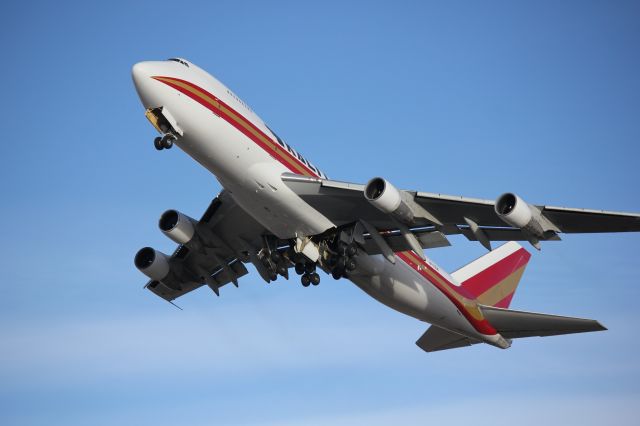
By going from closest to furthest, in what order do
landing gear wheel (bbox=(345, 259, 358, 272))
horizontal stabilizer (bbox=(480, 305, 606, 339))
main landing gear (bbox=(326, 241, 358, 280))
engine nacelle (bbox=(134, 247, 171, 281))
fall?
1. main landing gear (bbox=(326, 241, 358, 280))
2. landing gear wheel (bbox=(345, 259, 358, 272))
3. horizontal stabilizer (bbox=(480, 305, 606, 339))
4. engine nacelle (bbox=(134, 247, 171, 281))

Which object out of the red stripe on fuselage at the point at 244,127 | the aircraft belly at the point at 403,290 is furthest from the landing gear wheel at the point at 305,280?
the red stripe on fuselage at the point at 244,127

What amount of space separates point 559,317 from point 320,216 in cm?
1079

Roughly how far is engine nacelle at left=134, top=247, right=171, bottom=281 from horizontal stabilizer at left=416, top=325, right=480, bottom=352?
11620 mm

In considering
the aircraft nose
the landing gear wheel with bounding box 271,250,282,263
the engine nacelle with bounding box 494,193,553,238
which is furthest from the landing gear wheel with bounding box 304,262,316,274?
the aircraft nose

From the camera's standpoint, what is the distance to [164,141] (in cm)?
2816

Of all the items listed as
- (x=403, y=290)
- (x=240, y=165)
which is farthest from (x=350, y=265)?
(x=240, y=165)

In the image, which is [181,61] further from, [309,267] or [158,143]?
[309,267]

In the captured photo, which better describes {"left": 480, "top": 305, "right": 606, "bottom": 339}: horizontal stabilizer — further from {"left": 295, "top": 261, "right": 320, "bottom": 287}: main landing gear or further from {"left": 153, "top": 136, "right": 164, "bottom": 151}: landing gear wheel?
{"left": 153, "top": 136, "right": 164, "bottom": 151}: landing gear wheel

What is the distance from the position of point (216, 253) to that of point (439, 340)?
10.7 m

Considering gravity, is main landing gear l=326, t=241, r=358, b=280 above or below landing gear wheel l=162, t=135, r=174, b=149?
below

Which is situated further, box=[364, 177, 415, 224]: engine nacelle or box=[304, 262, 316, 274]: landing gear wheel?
box=[304, 262, 316, 274]: landing gear wheel

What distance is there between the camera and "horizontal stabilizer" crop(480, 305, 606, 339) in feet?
113

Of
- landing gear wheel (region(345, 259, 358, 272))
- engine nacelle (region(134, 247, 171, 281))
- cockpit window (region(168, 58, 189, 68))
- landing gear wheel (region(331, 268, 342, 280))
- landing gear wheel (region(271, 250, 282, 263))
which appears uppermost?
cockpit window (region(168, 58, 189, 68))

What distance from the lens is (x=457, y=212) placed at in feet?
98.5
